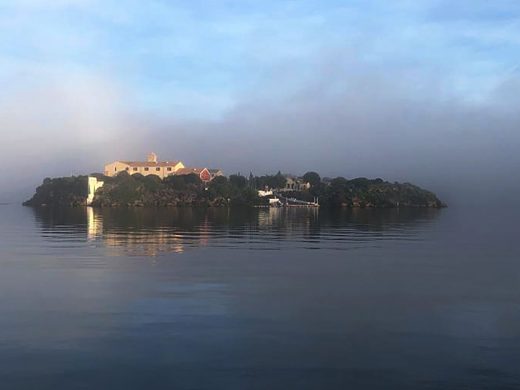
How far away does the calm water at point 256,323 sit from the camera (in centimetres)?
1174

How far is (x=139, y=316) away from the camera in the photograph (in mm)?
16859

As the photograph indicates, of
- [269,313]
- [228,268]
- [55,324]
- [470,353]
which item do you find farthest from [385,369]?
[228,268]

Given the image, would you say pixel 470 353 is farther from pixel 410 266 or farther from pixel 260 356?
pixel 410 266

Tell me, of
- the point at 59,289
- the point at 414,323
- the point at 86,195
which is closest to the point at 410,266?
the point at 414,323

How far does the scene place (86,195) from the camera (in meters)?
190

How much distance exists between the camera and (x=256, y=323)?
1612cm

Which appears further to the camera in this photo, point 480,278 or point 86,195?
point 86,195

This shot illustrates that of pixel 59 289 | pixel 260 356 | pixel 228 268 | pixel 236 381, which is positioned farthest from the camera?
pixel 228 268

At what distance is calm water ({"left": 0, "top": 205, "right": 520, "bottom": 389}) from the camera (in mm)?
11742

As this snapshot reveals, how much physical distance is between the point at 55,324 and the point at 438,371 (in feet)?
35.2

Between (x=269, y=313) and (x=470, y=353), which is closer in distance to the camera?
(x=470, y=353)

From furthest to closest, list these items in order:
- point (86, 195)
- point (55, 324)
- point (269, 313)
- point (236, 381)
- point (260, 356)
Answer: point (86, 195), point (269, 313), point (55, 324), point (260, 356), point (236, 381)

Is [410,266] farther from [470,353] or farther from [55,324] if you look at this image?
[55,324]

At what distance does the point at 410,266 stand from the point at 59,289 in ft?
59.1
